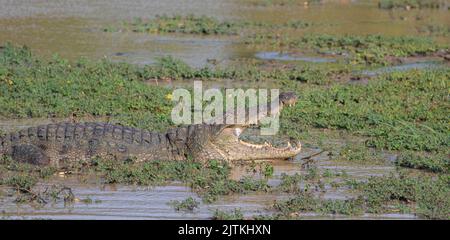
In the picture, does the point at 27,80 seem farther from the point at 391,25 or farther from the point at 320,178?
the point at 391,25

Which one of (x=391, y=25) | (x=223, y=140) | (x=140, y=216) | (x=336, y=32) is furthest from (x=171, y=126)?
(x=391, y=25)

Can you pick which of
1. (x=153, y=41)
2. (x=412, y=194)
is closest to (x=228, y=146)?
(x=412, y=194)

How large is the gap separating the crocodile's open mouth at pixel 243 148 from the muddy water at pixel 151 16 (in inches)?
178

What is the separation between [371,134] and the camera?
9.10m

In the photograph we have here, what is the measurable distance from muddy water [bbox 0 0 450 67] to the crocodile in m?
4.52

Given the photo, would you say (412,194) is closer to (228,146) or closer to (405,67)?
(228,146)

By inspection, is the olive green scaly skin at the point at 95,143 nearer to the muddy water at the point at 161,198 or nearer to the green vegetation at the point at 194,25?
the muddy water at the point at 161,198

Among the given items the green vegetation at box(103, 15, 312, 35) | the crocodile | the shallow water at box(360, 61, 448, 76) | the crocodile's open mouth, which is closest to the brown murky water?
the crocodile's open mouth

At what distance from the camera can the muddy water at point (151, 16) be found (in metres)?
13.5

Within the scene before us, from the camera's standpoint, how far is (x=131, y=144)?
8148mm

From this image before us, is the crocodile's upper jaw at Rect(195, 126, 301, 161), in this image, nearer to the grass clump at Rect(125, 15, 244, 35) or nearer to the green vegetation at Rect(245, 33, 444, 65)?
the green vegetation at Rect(245, 33, 444, 65)

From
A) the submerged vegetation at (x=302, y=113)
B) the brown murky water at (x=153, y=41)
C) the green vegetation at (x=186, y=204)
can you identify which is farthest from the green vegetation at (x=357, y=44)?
the green vegetation at (x=186, y=204)

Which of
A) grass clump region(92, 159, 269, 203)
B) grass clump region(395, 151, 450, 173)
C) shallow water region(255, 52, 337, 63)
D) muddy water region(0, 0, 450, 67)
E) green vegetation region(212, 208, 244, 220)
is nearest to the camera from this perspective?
green vegetation region(212, 208, 244, 220)

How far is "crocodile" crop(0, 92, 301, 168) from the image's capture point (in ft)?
26.6
